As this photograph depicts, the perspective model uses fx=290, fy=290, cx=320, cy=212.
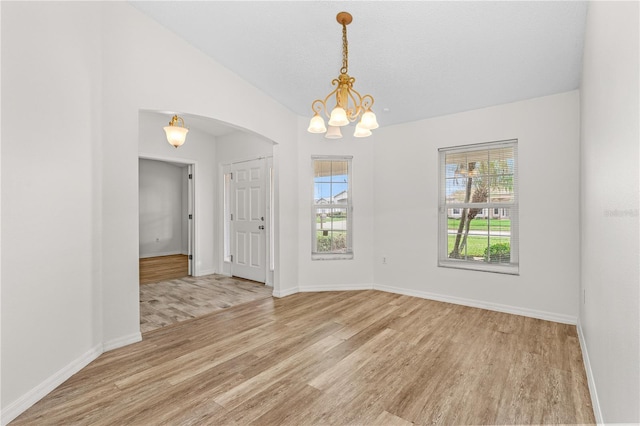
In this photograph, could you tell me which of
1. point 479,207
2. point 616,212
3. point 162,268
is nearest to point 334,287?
point 479,207

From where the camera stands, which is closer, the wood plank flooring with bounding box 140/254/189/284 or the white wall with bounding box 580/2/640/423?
the white wall with bounding box 580/2/640/423

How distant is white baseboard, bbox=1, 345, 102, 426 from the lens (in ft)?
5.67

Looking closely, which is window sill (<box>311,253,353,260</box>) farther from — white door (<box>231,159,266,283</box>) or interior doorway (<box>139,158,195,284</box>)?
interior doorway (<box>139,158,195,284</box>)

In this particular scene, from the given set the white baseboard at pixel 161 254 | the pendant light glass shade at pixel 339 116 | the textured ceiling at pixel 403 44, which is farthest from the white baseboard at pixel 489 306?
the white baseboard at pixel 161 254

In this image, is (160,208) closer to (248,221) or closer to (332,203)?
→ (248,221)

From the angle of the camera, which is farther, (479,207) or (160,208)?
(160,208)

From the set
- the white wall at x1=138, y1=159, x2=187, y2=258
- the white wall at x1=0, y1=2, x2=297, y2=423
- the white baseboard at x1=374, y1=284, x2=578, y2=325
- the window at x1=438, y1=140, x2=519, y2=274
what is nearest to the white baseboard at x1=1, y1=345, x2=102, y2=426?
the white wall at x1=0, y1=2, x2=297, y2=423

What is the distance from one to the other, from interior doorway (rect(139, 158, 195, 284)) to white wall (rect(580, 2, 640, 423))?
295 inches

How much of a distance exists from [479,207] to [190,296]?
4326 mm

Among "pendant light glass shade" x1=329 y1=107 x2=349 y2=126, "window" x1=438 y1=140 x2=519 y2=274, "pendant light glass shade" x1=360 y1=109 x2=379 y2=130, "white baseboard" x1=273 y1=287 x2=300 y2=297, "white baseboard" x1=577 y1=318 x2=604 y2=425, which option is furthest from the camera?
"white baseboard" x1=273 y1=287 x2=300 y2=297

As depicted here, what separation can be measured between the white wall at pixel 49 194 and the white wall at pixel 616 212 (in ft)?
9.95

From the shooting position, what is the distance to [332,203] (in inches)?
188

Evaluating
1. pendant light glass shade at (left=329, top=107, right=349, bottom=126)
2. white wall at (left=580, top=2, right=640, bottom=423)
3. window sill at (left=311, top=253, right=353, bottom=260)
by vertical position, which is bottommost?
window sill at (left=311, top=253, right=353, bottom=260)

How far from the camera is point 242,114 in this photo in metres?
3.68
